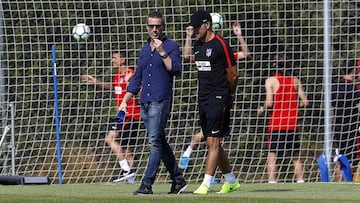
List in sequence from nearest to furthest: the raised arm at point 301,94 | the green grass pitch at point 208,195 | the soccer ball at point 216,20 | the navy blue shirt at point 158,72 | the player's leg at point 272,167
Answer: the green grass pitch at point 208,195
the navy blue shirt at point 158,72
the soccer ball at point 216,20
the player's leg at point 272,167
the raised arm at point 301,94

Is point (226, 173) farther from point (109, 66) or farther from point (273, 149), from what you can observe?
point (109, 66)

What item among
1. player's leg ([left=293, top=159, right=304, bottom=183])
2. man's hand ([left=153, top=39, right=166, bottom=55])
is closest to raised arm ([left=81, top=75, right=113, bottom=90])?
player's leg ([left=293, top=159, right=304, bottom=183])

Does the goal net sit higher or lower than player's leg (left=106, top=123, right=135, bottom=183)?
higher

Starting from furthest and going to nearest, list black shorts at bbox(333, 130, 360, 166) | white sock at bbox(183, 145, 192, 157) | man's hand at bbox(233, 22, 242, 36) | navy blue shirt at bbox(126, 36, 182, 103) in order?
white sock at bbox(183, 145, 192, 157) → black shorts at bbox(333, 130, 360, 166) → man's hand at bbox(233, 22, 242, 36) → navy blue shirt at bbox(126, 36, 182, 103)

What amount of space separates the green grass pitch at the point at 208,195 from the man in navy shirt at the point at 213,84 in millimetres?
516

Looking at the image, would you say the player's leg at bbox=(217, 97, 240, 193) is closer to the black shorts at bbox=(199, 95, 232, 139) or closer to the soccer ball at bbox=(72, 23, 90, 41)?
the black shorts at bbox=(199, 95, 232, 139)

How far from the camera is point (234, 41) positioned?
18797mm

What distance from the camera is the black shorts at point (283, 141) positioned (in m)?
18.2

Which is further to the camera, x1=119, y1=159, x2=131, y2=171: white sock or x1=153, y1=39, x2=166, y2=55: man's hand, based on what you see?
x1=119, y1=159, x2=131, y2=171: white sock

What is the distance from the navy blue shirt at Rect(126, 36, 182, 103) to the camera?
12.8 metres

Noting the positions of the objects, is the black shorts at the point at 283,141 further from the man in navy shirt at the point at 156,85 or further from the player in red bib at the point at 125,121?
the man in navy shirt at the point at 156,85

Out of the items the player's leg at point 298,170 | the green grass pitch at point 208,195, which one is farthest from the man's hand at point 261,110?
the green grass pitch at point 208,195

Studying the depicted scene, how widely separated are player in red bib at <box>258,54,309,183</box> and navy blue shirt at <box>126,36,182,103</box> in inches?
211

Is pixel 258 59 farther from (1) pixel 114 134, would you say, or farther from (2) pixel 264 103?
(1) pixel 114 134
